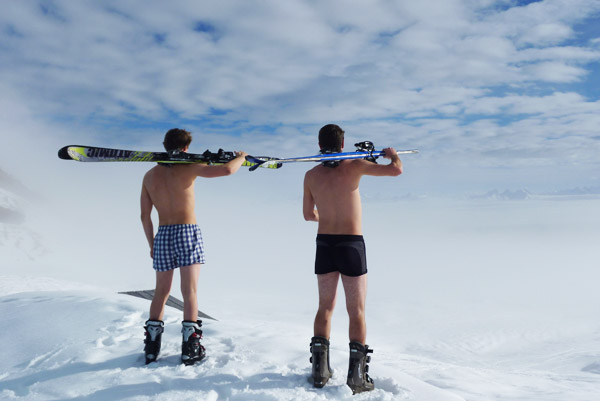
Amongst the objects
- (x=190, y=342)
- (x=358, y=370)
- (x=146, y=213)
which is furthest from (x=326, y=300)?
(x=146, y=213)

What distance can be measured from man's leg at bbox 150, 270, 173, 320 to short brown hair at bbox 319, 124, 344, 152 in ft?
7.01

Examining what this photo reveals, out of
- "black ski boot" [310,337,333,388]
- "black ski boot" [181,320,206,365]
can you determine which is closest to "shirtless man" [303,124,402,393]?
"black ski boot" [310,337,333,388]

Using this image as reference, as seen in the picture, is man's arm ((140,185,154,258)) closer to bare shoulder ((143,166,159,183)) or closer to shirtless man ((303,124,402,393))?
bare shoulder ((143,166,159,183))

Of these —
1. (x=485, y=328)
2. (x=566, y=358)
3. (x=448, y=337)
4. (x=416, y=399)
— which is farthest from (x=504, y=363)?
(x=416, y=399)

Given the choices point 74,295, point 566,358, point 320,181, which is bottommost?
point 566,358

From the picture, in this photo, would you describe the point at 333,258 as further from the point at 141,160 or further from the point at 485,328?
the point at 485,328

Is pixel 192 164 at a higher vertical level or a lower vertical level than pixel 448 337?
higher

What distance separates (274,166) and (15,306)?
198 inches

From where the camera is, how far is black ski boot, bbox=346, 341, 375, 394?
362 centimetres

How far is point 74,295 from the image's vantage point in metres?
6.92

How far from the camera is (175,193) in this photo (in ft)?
13.3

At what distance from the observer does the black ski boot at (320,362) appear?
3703 mm

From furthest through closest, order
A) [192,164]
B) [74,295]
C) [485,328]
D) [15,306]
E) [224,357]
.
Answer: [485,328] < [74,295] < [15,306] < [224,357] < [192,164]

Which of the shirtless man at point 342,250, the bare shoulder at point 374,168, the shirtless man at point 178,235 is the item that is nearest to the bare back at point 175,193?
the shirtless man at point 178,235
